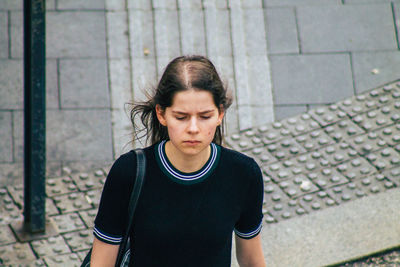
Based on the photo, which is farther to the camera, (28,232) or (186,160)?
(28,232)

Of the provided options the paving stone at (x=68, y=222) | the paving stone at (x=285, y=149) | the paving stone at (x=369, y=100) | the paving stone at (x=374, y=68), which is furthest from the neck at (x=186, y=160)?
the paving stone at (x=374, y=68)

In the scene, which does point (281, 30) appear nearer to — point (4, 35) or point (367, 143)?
point (367, 143)

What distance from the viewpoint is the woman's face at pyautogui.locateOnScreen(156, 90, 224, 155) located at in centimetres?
258

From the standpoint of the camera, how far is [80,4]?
6.68 m

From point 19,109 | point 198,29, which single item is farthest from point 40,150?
point 198,29

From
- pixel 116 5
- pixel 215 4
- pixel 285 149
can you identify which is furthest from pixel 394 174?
pixel 116 5

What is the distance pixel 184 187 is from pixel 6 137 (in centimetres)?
339

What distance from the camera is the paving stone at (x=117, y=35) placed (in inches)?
251

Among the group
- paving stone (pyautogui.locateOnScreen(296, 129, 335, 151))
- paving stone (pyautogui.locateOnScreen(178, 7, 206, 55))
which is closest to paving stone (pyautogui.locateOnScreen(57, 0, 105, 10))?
paving stone (pyautogui.locateOnScreen(178, 7, 206, 55))

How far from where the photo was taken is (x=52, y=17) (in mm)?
6559

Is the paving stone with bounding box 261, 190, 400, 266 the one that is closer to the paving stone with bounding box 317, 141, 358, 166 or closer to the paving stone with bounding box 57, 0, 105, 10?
the paving stone with bounding box 317, 141, 358, 166

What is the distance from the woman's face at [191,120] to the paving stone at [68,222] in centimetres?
258

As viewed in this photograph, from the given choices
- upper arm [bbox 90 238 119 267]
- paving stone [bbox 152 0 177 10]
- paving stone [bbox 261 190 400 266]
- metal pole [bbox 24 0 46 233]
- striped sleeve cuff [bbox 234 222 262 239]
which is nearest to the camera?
upper arm [bbox 90 238 119 267]

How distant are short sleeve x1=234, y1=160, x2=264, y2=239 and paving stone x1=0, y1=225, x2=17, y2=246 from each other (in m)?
2.49
